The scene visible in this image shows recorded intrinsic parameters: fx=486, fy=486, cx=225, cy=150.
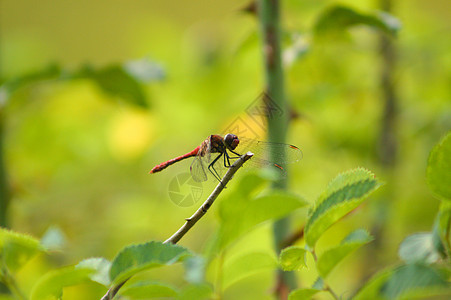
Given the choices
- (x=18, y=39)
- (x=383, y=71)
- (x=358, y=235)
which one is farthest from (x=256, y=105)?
(x=18, y=39)

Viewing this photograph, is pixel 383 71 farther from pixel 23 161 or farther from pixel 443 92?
pixel 23 161

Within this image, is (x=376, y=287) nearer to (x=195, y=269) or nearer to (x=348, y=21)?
(x=195, y=269)

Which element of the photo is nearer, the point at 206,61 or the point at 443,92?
the point at 443,92

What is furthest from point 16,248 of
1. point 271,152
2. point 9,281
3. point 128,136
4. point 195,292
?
point 128,136

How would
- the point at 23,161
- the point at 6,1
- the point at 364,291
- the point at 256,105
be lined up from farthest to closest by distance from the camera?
the point at 6,1 → the point at 23,161 → the point at 256,105 → the point at 364,291

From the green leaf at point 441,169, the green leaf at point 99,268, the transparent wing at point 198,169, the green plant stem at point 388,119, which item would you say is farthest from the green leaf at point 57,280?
the green plant stem at point 388,119

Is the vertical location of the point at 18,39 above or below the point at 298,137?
above

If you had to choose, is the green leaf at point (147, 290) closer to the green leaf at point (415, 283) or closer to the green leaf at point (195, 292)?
the green leaf at point (195, 292)
